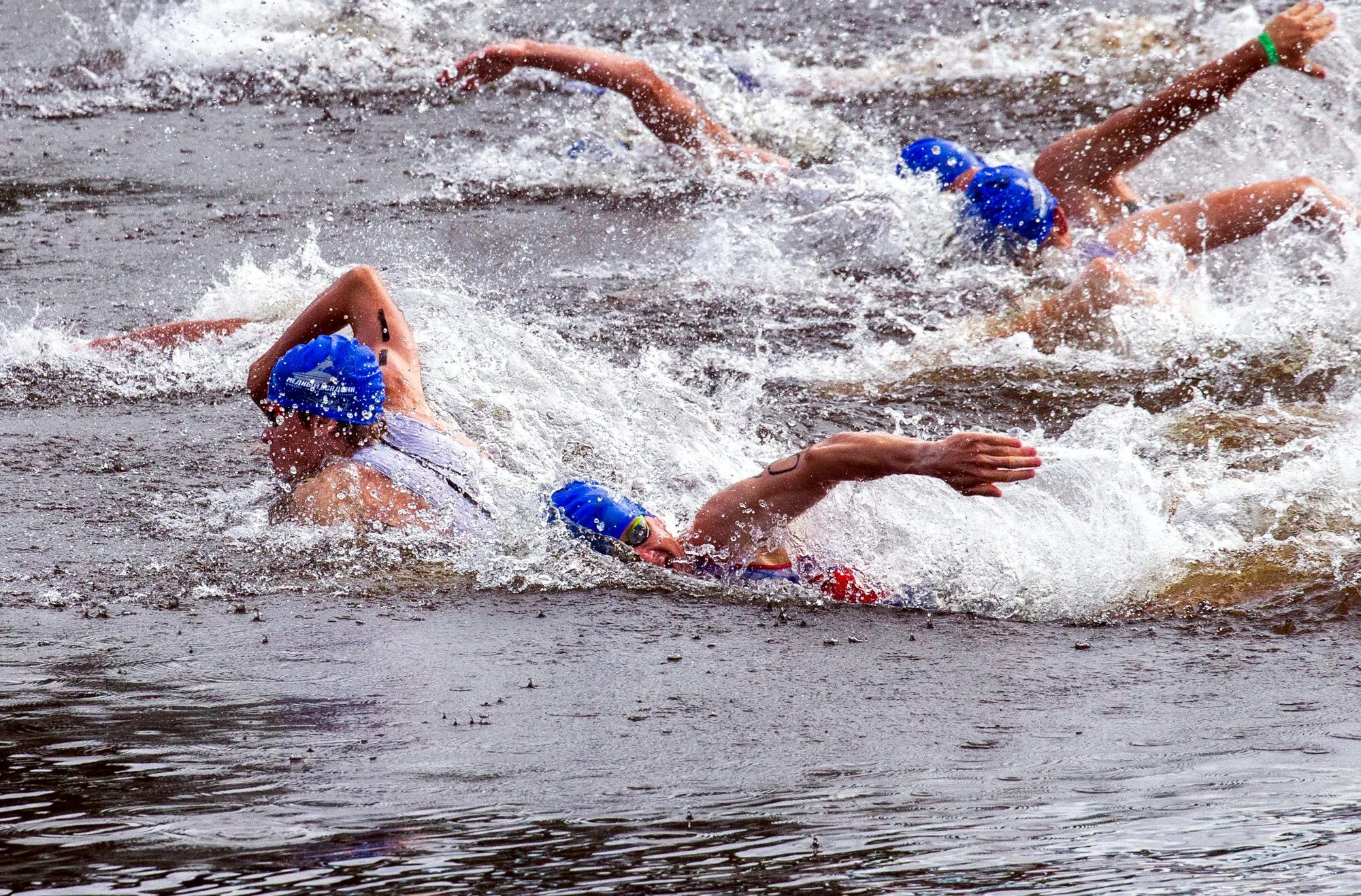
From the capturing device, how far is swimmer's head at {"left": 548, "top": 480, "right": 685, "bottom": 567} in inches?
190

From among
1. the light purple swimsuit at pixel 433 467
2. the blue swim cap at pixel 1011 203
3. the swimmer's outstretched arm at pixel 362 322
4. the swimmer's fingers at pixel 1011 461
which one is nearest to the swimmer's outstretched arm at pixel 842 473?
the swimmer's fingers at pixel 1011 461

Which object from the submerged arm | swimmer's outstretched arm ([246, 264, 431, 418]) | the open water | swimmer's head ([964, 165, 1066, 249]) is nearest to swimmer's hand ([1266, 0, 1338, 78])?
the submerged arm

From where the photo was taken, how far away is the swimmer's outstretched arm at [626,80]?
308 inches

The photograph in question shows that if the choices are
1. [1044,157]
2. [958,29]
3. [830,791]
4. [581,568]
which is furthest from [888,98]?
[830,791]

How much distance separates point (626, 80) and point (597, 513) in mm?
4143

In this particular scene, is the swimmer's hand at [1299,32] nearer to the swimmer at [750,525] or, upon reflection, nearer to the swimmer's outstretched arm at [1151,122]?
the swimmer's outstretched arm at [1151,122]

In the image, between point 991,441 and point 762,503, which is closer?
point 991,441

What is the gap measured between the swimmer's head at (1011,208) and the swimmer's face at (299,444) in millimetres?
3736

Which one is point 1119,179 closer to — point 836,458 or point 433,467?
point 836,458

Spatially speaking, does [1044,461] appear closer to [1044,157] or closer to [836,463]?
[836,463]

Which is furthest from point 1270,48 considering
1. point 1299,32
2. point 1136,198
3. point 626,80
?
point 626,80

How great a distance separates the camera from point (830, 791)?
331 cm

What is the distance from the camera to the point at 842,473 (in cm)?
450

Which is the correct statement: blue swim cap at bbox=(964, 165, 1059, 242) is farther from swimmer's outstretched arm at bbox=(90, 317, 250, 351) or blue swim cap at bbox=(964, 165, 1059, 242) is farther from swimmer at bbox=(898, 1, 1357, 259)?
swimmer's outstretched arm at bbox=(90, 317, 250, 351)
